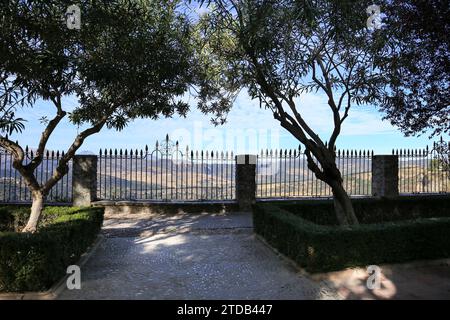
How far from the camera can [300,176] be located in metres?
14.7

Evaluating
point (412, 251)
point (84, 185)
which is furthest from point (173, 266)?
point (84, 185)

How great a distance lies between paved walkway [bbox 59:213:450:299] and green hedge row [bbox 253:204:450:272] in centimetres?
18

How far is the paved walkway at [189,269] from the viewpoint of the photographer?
201 inches

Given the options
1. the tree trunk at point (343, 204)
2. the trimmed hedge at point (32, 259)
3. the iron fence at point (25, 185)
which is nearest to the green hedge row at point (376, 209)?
the tree trunk at point (343, 204)

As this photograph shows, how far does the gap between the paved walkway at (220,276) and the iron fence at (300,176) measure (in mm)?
5602

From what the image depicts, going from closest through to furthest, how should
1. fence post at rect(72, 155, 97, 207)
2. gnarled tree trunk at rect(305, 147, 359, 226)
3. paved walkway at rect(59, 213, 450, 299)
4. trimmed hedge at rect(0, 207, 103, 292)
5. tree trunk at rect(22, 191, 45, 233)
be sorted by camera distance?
1. trimmed hedge at rect(0, 207, 103, 292)
2. paved walkway at rect(59, 213, 450, 299)
3. tree trunk at rect(22, 191, 45, 233)
4. gnarled tree trunk at rect(305, 147, 359, 226)
5. fence post at rect(72, 155, 97, 207)

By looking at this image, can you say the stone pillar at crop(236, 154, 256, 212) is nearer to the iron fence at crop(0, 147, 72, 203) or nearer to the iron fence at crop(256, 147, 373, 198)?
the iron fence at crop(256, 147, 373, 198)

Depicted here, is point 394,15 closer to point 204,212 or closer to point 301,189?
point 301,189

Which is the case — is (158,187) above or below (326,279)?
above

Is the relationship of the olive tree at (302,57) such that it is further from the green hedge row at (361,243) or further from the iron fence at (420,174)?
the iron fence at (420,174)

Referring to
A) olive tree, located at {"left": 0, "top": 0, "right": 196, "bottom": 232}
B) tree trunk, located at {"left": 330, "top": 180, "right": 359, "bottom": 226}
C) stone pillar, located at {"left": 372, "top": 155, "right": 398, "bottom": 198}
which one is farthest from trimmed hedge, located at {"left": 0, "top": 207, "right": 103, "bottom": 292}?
stone pillar, located at {"left": 372, "top": 155, "right": 398, "bottom": 198}

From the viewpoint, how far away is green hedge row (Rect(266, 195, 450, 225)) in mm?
10078

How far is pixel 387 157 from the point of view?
14586 millimetres

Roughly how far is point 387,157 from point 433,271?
31.0ft
